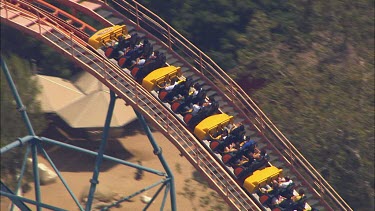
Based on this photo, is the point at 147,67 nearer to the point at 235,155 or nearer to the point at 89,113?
the point at 235,155

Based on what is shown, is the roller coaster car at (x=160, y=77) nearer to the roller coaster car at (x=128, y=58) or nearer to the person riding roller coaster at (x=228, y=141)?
the roller coaster car at (x=128, y=58)

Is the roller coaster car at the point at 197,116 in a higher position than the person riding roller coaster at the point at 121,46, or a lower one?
lower

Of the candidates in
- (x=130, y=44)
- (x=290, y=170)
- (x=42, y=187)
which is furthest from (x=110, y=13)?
(x=42, y=187)

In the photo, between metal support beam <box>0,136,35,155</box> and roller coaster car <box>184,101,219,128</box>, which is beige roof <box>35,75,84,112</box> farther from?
roller coaster car <box>184,101,219,128</box>

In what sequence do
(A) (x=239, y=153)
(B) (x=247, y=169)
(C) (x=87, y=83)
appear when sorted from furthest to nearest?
(C) (x=87, y=83) → (A) (x=239, y=153) → (B) (x=247, y=169)

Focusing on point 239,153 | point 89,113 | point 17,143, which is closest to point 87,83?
point 89,113

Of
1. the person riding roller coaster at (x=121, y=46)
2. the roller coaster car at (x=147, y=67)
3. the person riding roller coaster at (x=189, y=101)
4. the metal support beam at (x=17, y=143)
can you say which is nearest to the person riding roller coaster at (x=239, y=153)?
the person riding roller coaster at (x=189, y=101)
